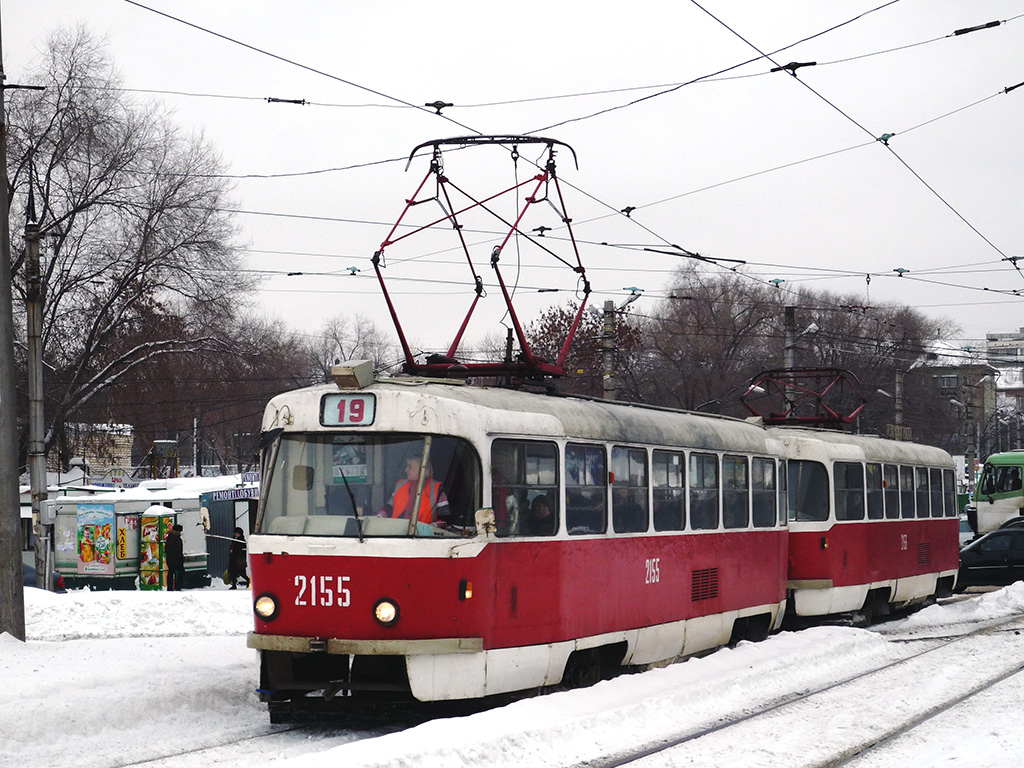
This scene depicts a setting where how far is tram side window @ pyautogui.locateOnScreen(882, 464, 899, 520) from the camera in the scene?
65.1ft

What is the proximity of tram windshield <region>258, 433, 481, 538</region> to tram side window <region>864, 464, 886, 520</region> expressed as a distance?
10.9 meters

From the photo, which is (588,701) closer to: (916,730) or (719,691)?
(719,691)

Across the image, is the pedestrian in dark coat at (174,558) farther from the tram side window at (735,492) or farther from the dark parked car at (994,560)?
the dark parked car at (994,560)

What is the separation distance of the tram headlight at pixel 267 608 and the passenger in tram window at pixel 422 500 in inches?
40.6

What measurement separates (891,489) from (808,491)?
3.02 metres

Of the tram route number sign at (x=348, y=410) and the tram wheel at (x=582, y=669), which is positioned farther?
the tram wheel at (x=582, y=669)

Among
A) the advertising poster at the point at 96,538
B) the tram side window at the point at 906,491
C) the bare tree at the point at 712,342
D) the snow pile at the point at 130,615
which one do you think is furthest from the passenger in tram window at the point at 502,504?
the bare tree at the point at 712,342

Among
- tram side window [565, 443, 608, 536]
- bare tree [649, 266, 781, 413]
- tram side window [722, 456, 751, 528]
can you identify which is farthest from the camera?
bare tree [649, 266, 781, 413]

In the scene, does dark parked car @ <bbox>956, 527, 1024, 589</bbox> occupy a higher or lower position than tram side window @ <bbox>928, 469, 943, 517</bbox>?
lower

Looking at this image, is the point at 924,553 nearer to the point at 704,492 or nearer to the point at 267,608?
the point at 704,492

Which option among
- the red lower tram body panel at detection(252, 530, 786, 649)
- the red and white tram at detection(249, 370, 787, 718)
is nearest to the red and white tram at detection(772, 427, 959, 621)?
the red lower tram body panel at detection(252, 530, 786, 649)

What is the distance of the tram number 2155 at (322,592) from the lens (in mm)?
9258

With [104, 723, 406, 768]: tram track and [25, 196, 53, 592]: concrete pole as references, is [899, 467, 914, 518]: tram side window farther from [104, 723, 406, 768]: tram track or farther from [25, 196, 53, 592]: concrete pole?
[25, 196, 53, 592]: concrete pole

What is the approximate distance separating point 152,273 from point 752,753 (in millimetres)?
29825
